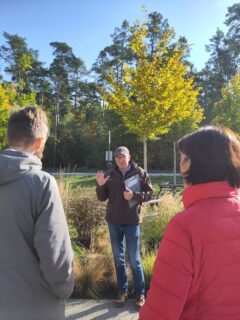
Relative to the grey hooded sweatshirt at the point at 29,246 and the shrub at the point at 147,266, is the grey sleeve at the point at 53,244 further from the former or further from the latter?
the shrub at the point at 147,266

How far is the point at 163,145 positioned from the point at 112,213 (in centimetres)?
2845

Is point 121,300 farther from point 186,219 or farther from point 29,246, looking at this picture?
point 186,219

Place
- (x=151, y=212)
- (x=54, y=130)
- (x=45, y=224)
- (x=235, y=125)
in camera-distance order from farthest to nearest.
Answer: (x=54, y=130) → (x=235, y=125) → (x=151, y=212) → (x=45, y=224)

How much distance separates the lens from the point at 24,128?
2.12 meters

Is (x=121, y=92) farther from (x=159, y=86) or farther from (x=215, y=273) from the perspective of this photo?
(x=215, y=273)

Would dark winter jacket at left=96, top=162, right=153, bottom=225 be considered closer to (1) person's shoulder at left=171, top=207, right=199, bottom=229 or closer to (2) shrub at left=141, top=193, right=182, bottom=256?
(2) shrub at left=141, top=193, right=182, bottom=256

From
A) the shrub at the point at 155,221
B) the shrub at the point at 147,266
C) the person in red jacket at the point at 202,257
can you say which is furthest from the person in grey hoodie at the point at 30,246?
the shrub at the point at 155,221

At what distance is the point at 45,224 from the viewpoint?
1.92 metres

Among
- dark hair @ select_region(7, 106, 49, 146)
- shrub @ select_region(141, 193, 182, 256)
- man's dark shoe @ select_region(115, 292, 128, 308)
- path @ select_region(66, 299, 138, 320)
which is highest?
dark hair @ select_region(7, 106, 49, 146)

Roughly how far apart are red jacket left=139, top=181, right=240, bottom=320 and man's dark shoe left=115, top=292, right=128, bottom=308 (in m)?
2.85

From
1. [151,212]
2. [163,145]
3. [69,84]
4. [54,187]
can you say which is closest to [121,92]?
[151,212]

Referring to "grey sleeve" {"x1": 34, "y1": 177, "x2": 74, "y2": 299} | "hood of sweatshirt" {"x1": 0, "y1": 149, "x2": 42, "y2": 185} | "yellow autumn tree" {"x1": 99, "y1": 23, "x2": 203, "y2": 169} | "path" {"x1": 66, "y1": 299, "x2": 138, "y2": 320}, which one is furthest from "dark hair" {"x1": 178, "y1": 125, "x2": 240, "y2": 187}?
"yellow autumn tree" {"x1": 99, "y1": 23, "x2": 203, "y2": 169}

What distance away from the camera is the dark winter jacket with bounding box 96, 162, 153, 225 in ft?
13.9

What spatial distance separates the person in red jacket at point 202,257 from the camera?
1.47 m
